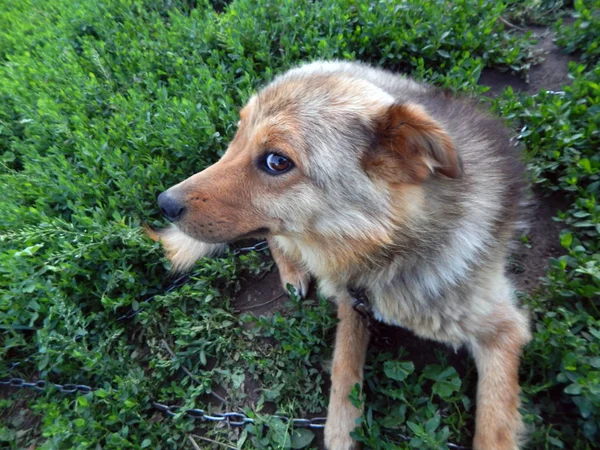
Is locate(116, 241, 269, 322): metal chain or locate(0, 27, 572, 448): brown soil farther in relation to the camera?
locate(116, 241, 269, 322): metal chain

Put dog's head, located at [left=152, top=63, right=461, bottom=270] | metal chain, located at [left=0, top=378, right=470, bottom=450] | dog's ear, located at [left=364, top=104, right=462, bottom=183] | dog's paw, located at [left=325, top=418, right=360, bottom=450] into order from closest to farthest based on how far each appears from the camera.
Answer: dog's ear, located at [left=364, top=104, right=462, bottom=183] → dog's head, located at [left=152, top=63, right=461, bottom=270] → dog's paw, located at [left=325, top=418, right=360, bottom=450] → metal chain, located at [left=0, top=378, right=470, bottom=450]

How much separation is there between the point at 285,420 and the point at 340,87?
1.90m

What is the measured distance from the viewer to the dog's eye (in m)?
1.95

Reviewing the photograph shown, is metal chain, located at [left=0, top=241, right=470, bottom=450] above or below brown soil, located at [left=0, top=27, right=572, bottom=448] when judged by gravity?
below

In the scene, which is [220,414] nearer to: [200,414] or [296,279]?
[200,414]

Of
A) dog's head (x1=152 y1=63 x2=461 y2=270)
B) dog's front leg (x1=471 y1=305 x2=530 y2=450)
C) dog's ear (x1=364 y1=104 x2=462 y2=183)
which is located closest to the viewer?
dog's ear (x1=364 y1=104 x2=462 y2=183)

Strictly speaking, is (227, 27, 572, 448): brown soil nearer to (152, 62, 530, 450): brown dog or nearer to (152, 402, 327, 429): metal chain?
(152, 402, 327, 429): metal chain

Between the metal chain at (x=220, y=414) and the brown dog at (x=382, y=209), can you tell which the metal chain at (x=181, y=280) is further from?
the brown dog at (x=382, y=209)

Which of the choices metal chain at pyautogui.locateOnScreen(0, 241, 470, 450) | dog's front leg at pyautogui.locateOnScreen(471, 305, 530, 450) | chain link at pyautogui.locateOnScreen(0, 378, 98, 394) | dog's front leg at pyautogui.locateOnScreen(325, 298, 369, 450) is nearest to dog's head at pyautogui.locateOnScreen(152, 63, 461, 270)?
metal chain at pyautogui.locateOnScreen(0, 241, 470, 450)

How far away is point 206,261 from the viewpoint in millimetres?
2908

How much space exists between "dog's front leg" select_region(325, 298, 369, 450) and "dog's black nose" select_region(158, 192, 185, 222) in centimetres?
109

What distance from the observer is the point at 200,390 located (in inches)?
98.1

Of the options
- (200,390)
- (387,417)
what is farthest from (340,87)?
(200,390)

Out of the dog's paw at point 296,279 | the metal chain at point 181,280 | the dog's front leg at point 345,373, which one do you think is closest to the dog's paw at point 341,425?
the dog's front leg at point 345,373
